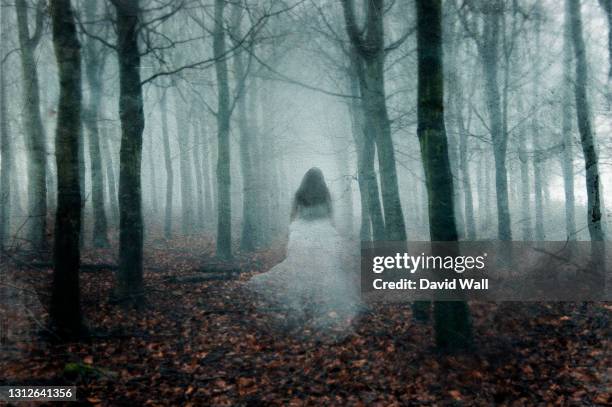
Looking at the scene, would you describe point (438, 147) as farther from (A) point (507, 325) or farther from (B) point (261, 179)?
(B) point (261, 179)

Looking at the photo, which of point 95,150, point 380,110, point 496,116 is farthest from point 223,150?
point 496,116

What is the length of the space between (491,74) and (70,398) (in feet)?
42.2

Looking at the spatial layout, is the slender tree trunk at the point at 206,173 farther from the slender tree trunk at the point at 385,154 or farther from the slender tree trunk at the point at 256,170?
the slender tree trunk at the point at 385,154

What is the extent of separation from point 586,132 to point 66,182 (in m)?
10.8

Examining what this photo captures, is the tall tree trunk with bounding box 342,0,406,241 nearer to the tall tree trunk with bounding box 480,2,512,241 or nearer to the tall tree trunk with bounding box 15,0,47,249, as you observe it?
the tall tree trunk with bounding box 480,2,512,241

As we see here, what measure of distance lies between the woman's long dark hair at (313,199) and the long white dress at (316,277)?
24 cm

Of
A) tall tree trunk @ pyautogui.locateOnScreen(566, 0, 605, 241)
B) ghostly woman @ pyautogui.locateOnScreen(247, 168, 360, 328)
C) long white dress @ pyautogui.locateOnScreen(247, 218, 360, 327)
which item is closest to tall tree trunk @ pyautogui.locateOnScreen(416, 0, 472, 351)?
ghostly woman @ pyautogui.locateOnScreen(247, 168, 360, 328)

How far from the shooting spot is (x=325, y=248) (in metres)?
10.6

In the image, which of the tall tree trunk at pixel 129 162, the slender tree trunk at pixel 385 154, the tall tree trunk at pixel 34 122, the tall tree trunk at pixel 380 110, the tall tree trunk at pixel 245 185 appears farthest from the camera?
the tall tree trunk at pixel 245 185

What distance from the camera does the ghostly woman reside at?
8031 millimetres

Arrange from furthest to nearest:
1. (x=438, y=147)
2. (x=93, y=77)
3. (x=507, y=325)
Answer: (x=93, y=77), (x=507, y=325), (x=438, y=147)

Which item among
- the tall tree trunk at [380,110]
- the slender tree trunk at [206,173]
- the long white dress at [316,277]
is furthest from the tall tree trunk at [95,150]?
the tall tree trunk at [380,110]

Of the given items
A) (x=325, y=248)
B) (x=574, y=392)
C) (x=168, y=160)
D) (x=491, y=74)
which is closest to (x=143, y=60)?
(x=168, y=160)

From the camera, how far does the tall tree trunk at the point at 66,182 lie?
5.77 meters
